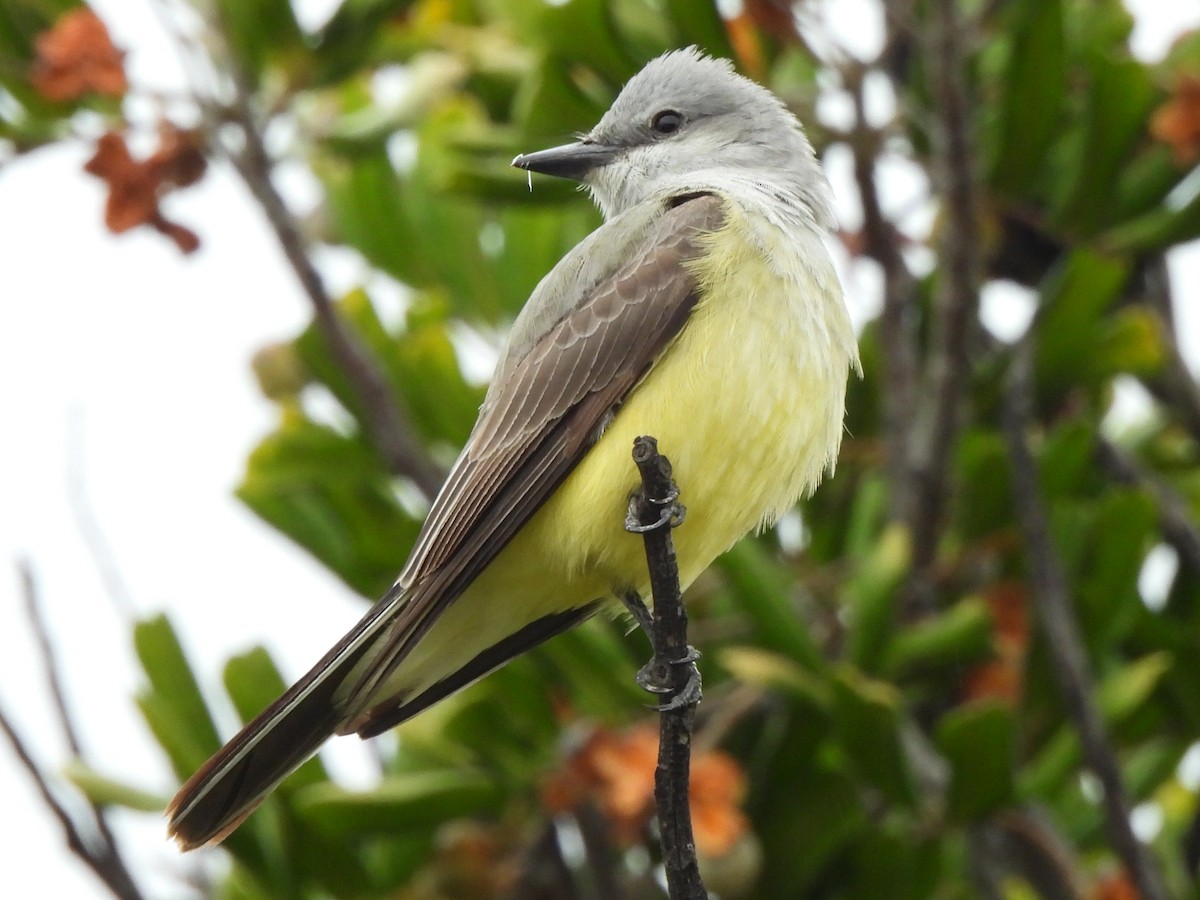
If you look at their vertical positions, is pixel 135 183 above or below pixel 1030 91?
above

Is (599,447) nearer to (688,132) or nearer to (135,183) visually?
(688,132)

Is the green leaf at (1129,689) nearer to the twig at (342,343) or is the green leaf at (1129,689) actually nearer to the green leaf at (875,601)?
the green leaf at (875,601)

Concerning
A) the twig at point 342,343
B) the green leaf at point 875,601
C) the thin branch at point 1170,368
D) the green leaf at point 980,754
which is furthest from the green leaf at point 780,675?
the thin branch at point 1170,368

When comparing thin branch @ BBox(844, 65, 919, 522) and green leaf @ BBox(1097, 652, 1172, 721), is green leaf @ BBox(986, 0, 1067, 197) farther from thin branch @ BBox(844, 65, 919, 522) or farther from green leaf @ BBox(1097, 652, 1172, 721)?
green leaf @ BBox(1097, 652, 1172, 721)

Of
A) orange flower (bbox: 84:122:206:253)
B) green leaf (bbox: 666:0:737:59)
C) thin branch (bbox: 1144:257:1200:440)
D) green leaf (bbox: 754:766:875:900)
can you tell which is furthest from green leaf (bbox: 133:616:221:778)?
thin branch (bbox: 1144:257:1200:440)

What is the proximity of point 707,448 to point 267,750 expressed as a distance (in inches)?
40.6

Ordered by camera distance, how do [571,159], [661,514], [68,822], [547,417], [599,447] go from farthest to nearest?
[571,159] < [547,417] < [599,447] < [68,822] < [661,514]

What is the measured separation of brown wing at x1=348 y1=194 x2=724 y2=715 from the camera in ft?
11.8

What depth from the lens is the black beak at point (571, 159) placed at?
175 inches

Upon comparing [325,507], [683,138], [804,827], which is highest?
[683,138]

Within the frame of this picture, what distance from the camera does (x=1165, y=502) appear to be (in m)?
4.93

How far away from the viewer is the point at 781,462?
3727 millimetres

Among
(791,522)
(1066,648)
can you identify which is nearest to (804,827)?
(1066,648)

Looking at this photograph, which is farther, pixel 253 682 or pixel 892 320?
pixel 892 320
